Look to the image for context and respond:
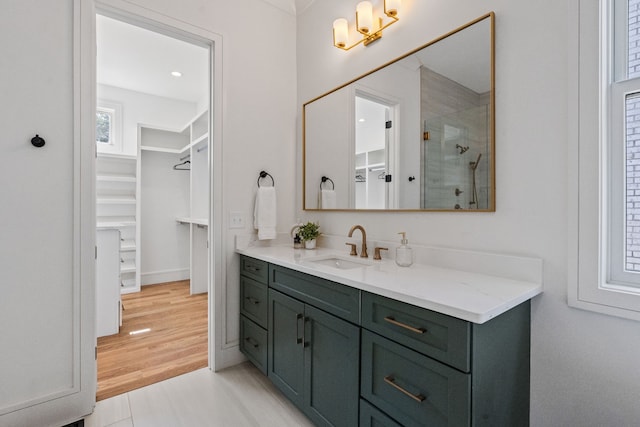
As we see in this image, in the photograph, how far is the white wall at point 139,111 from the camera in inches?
164

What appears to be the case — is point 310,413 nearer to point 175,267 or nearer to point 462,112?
point 462,112

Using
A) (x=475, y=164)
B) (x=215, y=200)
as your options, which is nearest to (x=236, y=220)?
(x=215, y=200)

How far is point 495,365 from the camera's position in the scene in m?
1.04

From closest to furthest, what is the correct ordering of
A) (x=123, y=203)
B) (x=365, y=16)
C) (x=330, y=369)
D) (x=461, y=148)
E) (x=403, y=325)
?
1. (x=403, y=325)
2. (x=330, y=369)
3. (x=461, y=148)
4. (x=365, y=16)
5. (x=123, y=203)

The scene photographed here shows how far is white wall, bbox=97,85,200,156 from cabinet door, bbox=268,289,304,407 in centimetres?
356

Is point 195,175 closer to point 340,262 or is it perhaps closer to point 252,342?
point 252,342

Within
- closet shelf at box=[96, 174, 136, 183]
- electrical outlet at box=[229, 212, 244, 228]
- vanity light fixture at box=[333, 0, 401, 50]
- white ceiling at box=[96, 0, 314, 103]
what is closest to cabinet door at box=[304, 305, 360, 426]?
electrical outlet at box=[229, 212, 244, 228]

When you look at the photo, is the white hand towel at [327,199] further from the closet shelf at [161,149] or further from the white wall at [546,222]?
the closet shelf at [161,149]

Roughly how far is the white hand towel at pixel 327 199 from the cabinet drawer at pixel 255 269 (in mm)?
687

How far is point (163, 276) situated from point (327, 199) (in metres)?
3.39

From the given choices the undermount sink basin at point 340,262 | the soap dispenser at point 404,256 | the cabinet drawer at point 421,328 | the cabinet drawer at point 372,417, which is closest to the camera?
the cabinet drawer at point 421,328

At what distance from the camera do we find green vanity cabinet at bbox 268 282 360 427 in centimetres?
132

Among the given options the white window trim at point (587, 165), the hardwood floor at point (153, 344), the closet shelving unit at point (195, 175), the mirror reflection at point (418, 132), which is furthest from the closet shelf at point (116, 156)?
the white window trim at point (587, 165)

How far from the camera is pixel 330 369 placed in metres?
1.42
